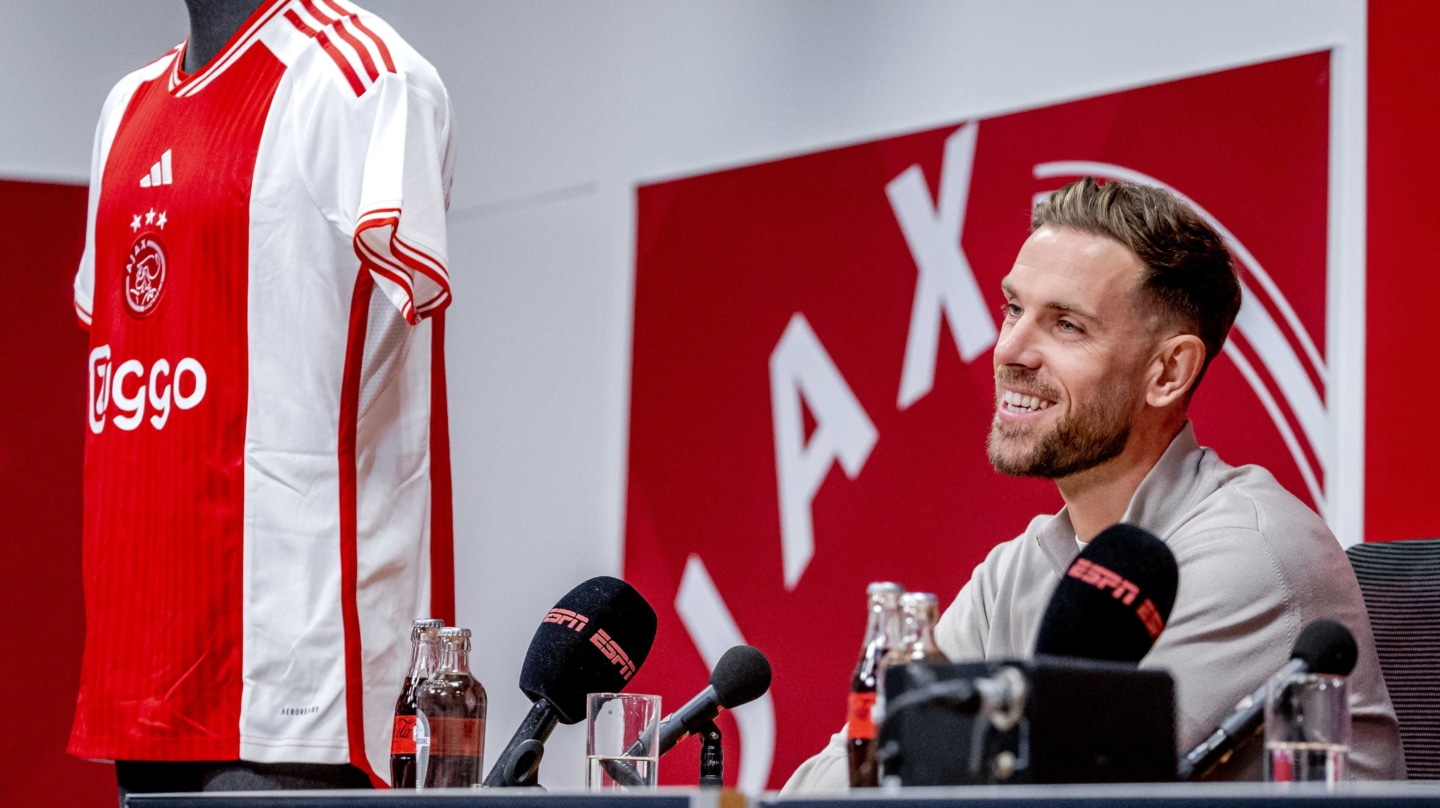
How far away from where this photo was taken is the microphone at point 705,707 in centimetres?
137

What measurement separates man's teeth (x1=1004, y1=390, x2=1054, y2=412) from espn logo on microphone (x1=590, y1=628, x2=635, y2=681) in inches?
20.9

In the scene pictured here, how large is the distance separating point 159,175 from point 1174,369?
106 centimetres

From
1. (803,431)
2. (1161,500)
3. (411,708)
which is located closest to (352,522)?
(411,708)

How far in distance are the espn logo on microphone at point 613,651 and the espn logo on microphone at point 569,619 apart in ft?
0.05

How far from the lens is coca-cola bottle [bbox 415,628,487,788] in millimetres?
1442

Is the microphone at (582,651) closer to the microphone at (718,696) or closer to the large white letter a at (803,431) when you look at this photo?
the microphone at (718,696)

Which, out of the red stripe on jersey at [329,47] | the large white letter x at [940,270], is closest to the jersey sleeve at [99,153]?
the red stripe on jersey at [329,47]

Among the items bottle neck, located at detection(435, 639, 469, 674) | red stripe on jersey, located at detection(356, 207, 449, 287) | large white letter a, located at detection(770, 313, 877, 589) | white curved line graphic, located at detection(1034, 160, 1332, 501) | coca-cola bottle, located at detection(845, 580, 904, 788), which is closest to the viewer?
coca-cola bottle, located at detection(845, 580, 904, 788)

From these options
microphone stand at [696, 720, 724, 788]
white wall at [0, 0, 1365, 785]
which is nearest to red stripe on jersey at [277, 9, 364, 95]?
microphone stand at [696, 720, 724, 788]

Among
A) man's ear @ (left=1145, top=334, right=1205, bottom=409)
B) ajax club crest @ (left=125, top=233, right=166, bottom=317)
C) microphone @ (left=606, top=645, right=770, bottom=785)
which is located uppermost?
ajax club crest @ (left=125, top=233, right=166, bottom=317)

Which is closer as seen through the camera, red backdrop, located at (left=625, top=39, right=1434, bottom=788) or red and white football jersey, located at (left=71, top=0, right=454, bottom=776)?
red and white football jersey, located at (left=71, top=0, right=454, bottom=776)

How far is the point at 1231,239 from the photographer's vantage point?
2.67 m

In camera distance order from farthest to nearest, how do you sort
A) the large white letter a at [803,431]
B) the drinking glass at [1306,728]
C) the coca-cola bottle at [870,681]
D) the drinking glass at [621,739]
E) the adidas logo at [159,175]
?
the large white letter a at [803,431] < the adidas logo at [159,175] < the drinking glass at [621,739] < the coca-cola bottle at [870,681] < the drinking glass at [1306,728]

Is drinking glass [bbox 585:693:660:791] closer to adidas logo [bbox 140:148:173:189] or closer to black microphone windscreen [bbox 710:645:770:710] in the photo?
black microphone windscreen [bbox 710:645:770:710]
